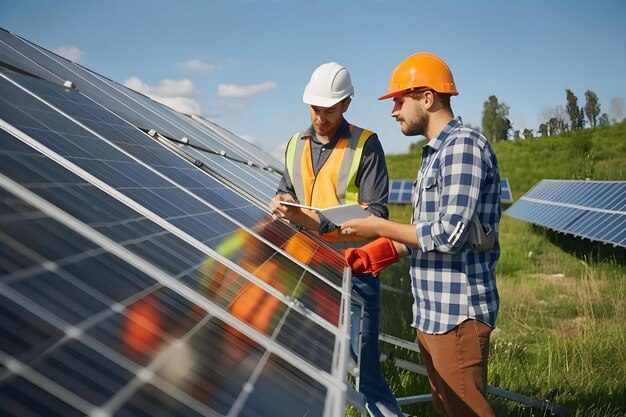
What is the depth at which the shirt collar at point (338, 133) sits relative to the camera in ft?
15.3

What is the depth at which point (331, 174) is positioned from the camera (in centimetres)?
459

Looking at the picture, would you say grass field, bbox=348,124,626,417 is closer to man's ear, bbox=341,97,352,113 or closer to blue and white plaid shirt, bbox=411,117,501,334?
blue and white plaid shirt, bbox=411,117,501,334

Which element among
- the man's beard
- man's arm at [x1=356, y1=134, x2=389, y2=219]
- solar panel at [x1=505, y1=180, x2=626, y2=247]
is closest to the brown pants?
the man's beard

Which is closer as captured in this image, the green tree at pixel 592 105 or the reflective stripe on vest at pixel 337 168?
the reflective stripe on vest at pixel 337 168

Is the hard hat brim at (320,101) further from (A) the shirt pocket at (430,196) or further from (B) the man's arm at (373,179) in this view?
(A) the shirt pocket at (430,196)

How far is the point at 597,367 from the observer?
22.5 ft

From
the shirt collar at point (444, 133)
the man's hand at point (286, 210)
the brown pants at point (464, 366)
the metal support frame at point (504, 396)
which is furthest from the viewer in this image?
the metal support frame at point (504, 396)

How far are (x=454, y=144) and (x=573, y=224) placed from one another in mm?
11179

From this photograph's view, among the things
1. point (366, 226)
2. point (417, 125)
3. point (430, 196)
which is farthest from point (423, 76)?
point (366, 226)

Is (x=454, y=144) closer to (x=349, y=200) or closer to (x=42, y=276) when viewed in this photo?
(x=349, y=200)

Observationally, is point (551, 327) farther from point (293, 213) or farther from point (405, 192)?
point (405, 192)

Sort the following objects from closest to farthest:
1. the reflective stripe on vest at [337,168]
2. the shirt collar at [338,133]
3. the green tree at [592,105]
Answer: the reflective stripe on vest at [337,168] → the shirt collar at [338,133] → the green tree at [592,105]

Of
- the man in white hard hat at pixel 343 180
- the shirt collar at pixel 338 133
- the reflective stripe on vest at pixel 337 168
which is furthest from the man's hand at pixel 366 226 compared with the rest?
the shirt collar at pixel 338 133

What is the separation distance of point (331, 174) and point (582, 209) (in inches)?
431
